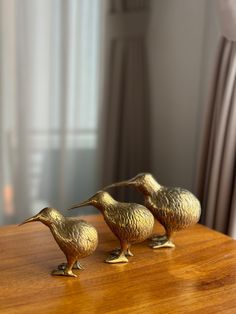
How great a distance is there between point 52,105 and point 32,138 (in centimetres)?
15

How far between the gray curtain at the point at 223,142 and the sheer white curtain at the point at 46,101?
54 cm

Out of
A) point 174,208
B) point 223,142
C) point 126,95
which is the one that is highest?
point 126,95

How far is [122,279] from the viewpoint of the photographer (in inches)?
31.9

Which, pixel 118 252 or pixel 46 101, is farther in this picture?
pixel 46 101

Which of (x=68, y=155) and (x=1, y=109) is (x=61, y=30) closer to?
(x=1, y=109)

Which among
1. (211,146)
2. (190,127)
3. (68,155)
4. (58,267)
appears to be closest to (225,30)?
(211,146)

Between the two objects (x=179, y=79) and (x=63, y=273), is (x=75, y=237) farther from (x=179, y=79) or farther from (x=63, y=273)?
(x=179, y=79)

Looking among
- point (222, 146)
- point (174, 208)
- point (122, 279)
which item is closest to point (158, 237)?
point (174, 208)

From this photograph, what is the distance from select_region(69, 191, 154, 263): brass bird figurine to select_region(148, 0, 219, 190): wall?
80 cm

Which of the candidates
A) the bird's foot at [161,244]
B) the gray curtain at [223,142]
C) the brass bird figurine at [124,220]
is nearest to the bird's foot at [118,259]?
the brass bird figurine at [124,220]

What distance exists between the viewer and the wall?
5.20 feet

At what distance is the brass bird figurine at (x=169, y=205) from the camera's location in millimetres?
934

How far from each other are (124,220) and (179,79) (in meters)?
0.99

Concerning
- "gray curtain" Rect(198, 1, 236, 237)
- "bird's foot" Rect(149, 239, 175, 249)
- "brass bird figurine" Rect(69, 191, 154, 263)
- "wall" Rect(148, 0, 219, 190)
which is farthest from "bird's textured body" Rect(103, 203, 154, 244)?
"wall" Rect(148, 0, 219, 190)
